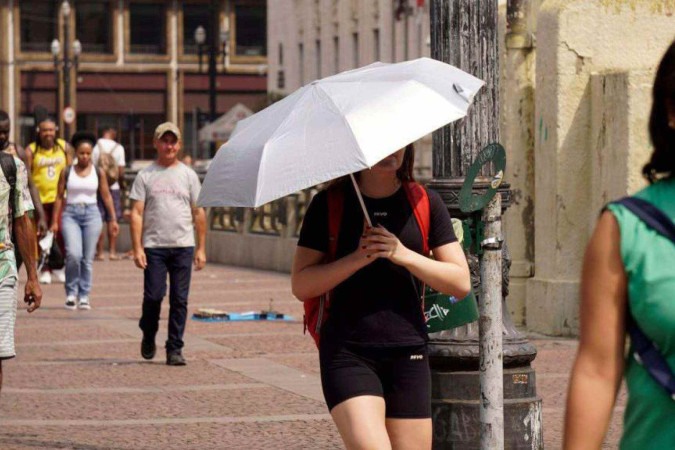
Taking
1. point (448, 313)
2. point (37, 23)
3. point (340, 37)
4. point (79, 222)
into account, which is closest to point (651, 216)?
point (448, 313)

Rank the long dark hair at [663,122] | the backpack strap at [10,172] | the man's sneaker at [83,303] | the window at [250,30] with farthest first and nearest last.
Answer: the window at [250,30]
the man's sneaker at [83,303]
the backpack strap at [10,172]
the long dark hair at [663,122]

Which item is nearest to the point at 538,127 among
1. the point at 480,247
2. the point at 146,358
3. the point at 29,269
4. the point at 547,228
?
the point at 547,228

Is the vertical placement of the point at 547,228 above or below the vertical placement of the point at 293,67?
below

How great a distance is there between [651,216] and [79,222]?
15378mm

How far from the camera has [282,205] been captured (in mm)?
24484

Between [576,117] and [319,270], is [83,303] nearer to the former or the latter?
[576,117]

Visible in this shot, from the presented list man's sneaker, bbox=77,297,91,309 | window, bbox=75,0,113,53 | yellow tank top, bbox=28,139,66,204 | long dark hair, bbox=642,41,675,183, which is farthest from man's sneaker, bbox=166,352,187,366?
window, bbox=75,0,113,53

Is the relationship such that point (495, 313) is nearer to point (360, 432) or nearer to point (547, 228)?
point (360, 432)

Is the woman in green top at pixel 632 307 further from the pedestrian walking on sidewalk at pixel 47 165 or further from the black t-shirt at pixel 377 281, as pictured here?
the pedestrian walking on sidewalk at pixel 47 165

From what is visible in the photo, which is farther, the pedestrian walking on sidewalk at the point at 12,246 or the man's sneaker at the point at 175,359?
the man's sneaker at the point at 175,359

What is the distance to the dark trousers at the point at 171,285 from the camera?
12.6 metres

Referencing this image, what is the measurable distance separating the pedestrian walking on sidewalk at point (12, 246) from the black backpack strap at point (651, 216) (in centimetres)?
532

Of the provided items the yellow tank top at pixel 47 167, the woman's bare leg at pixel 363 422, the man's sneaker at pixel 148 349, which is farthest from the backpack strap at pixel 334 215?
the yellow tank top at pixel 47 167

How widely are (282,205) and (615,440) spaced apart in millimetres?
15783
